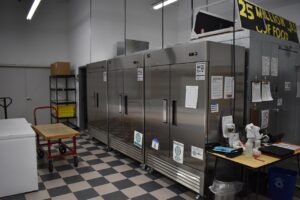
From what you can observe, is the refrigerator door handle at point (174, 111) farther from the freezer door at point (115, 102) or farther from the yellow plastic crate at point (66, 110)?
the yellow plastic crate at point (66, 110)

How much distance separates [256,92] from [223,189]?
139 centimetres

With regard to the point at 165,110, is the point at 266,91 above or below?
above

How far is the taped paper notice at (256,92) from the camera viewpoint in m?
3.01

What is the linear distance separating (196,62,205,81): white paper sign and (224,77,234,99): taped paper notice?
1.10 ft

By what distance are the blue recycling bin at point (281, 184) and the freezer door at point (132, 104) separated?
2027 millimetres

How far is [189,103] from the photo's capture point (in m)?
2.83

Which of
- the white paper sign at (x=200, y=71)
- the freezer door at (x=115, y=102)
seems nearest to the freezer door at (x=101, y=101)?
the freezer door at (x=115, y=102)

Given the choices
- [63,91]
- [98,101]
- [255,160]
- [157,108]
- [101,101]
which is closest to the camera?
[255,160]

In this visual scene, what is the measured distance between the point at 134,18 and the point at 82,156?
4538mm

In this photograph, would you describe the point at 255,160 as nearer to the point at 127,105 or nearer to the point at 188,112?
the point at 188,112

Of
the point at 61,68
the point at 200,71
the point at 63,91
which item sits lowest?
the point at 63,91

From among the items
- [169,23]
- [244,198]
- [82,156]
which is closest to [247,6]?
[244,198]

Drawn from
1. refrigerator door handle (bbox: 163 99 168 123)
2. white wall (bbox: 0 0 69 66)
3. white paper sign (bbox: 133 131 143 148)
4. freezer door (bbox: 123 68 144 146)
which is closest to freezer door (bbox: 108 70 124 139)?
freezer door (bbox: 123 68 144 146)

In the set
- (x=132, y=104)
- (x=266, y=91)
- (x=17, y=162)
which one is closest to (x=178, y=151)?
(x=132, y=104)
